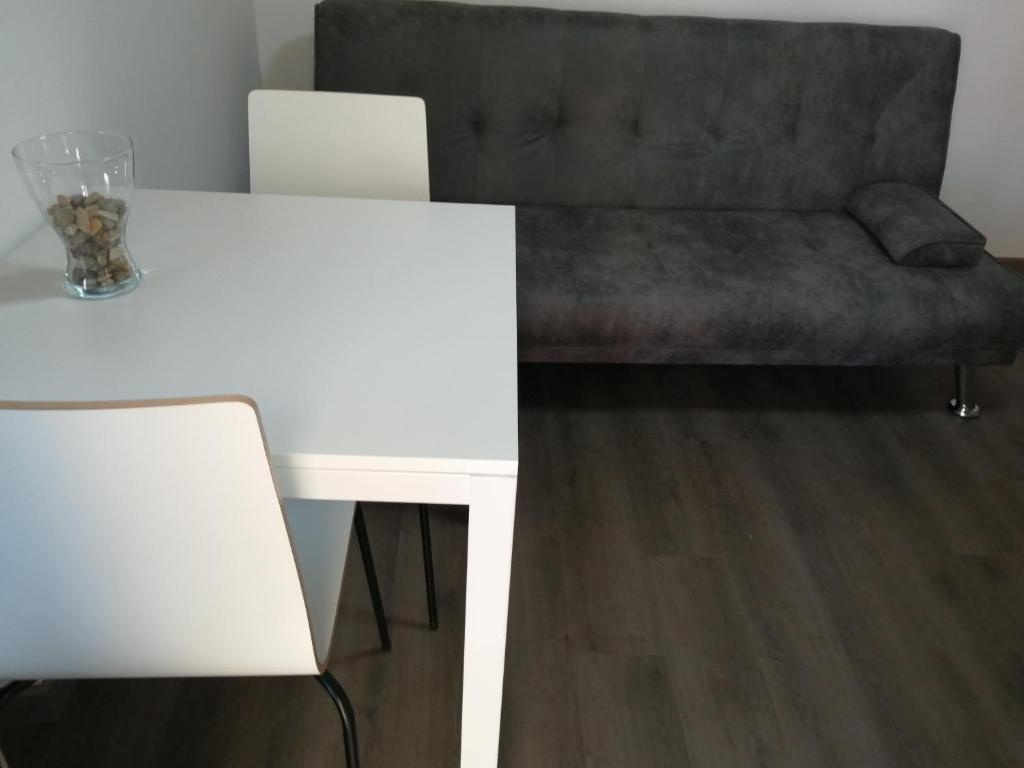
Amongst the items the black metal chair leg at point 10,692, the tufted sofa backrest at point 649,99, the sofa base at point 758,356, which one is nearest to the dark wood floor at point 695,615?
the sofa base at point 758,356

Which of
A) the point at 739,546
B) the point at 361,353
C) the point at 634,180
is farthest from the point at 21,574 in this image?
the point at 634,180

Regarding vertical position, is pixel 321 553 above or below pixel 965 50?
below

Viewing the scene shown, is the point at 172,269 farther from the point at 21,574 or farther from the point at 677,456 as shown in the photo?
the point at 677,456

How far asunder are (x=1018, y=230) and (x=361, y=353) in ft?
8.94

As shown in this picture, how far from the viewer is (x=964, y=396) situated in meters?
2.31

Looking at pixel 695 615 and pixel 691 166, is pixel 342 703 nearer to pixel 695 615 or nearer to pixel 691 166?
pixel 695 615

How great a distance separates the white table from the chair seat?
18cm

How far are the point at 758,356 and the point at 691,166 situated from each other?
651 millimetres

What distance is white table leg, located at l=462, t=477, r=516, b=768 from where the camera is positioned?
0.99 meters

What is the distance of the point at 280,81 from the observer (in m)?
2.59

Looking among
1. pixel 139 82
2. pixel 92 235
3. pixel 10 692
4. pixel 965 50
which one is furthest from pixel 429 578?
pixel 965 50

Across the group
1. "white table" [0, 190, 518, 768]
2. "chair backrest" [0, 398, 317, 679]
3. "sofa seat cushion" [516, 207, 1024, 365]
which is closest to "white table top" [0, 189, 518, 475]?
"white table" [0, 190, 518, 768]

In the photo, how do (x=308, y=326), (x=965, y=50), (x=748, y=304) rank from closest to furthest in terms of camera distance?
(x=308, y=326), (x=748, y=304), (x=965, y=50)

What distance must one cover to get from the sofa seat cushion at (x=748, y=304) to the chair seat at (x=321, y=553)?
890 millimetres
